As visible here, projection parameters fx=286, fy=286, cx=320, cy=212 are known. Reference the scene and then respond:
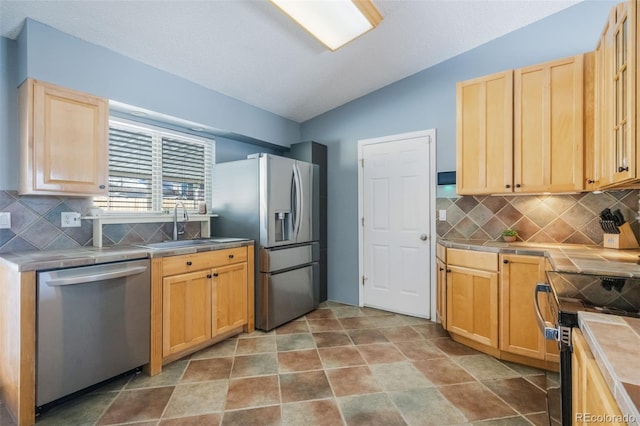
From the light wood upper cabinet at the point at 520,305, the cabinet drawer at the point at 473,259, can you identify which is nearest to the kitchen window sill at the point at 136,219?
the cabinet drawer at the point at 473,259

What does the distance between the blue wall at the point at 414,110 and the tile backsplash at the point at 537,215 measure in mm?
523

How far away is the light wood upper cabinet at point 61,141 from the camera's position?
6.10ft

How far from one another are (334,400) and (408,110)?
2969 mm

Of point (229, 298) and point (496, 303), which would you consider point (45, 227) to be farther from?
point (496, 303)

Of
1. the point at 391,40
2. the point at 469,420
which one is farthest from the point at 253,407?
the point at 391,40

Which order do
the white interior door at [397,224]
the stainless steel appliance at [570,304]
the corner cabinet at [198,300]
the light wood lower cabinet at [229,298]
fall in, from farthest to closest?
the white interior door at [397,224] → the light wood lower cabinet at [229,298] → the corner cabinet at [198,300] → the stainless steel appliance at [570,304]

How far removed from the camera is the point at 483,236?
2895 mm

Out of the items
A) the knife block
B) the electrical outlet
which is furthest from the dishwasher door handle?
the knife block

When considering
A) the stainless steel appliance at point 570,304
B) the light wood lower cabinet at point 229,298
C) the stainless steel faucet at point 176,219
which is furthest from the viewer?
the stainless steel faucet at point 176,219

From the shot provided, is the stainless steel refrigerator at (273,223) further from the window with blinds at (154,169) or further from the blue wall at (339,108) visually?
the blue wall at (339,108)

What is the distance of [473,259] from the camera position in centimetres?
243

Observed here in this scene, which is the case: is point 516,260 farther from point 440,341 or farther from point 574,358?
point 574,358

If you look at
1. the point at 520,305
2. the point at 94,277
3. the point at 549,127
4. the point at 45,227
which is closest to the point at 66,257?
the point at 94,277

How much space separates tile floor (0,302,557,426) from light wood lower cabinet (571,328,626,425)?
439mm
